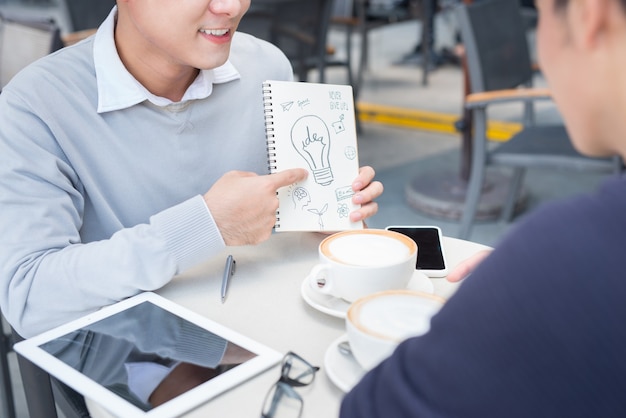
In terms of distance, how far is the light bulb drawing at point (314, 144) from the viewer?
3.89 ft

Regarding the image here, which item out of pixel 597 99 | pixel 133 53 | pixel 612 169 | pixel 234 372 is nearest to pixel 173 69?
pixel 133 53

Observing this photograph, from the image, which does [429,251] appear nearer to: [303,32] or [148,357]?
[148,357]

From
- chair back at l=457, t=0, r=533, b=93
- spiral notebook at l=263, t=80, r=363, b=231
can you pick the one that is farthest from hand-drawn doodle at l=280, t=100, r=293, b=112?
chair back at l=457, t=0, r=533, b=93

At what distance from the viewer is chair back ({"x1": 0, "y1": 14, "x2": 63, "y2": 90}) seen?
240 centimetres

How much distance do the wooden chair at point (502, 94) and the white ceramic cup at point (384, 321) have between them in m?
1.83

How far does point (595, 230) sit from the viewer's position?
1.60 ft

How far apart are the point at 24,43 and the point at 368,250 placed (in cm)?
196

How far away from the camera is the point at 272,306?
3.41 feet

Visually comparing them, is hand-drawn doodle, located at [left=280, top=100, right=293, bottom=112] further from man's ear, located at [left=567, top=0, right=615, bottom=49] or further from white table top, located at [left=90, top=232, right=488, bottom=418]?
man's ear, located at [left=567, top=0, right=615, bottom=49]

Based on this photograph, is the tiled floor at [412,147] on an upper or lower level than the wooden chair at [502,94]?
lower

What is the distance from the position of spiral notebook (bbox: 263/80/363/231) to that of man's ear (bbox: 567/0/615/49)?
675 millimetres

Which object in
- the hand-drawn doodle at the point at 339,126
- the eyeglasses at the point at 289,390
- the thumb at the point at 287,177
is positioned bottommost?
the eyeglasses at the point at 289,390

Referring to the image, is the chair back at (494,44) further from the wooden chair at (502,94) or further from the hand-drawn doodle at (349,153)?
the hand-drawn doodle at (349,153)

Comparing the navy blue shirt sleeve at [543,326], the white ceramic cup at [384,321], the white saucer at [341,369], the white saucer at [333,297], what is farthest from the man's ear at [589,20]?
the white saucer at [333,297]
